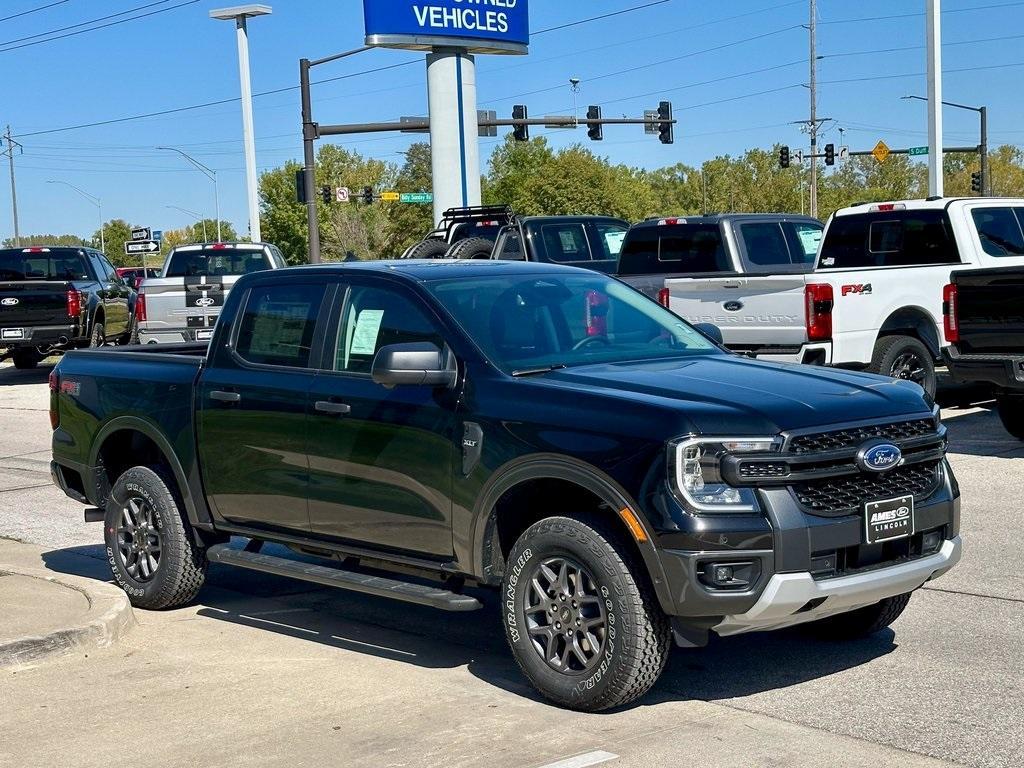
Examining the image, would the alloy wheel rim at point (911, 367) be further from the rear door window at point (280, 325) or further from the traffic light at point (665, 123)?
the traffic light at point (665, 123)

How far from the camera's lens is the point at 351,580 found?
22.0ft

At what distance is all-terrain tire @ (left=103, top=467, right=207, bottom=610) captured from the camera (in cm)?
784

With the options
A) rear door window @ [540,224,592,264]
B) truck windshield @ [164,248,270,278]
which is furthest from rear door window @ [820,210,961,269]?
truck windshield @ [164,248,270,278]

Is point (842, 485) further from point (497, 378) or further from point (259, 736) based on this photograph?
point (259, 736)

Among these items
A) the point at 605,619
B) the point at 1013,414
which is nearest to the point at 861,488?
the point at 605,619

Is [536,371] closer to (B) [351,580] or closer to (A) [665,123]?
(B) [351,580]

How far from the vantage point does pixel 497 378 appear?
6242mm

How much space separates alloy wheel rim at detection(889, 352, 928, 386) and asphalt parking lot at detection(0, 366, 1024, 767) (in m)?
6.04

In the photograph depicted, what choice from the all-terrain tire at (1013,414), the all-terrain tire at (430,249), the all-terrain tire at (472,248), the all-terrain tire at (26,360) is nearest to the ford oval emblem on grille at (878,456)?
the all-terrain tire at (1013,414)

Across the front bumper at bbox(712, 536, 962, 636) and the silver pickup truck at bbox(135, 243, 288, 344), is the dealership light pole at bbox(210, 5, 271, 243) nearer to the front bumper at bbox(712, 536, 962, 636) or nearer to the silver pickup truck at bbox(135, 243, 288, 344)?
the silver pickup truck at bbox(135, 243, 288, 344)

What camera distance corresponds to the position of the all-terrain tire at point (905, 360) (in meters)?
14.1

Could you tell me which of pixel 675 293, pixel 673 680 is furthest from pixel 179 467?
pixel 675 293

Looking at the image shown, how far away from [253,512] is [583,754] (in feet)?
8.91

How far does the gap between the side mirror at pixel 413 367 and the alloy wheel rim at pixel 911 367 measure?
8.86 metres
